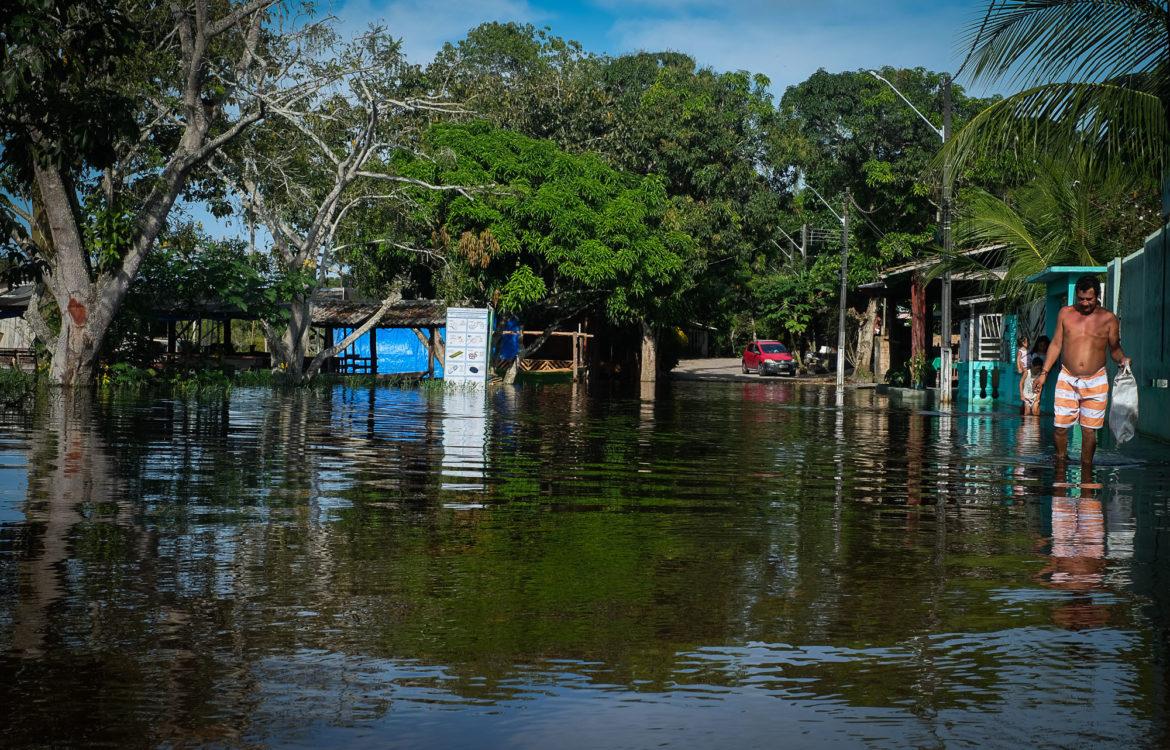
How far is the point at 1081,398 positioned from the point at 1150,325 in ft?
16.8

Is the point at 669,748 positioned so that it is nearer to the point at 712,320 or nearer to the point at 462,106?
the point at 462,106

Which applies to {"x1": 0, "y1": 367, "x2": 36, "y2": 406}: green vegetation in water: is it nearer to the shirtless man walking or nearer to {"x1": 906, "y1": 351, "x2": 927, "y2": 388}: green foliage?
the shirtless man walking

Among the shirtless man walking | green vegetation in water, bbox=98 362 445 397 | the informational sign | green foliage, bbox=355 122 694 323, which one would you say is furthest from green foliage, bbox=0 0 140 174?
green foliage, bbox=355 122 694 323

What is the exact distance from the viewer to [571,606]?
5734 millimetres

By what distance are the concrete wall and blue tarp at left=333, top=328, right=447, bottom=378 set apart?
116ft

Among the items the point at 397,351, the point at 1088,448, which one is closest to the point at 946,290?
the point at 1088,448

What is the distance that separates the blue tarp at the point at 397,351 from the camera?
52.6 metres

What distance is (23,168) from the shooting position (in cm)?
1513

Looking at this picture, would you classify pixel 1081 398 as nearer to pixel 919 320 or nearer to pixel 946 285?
pixel 946 285

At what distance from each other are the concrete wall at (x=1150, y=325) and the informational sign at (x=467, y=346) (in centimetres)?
2214

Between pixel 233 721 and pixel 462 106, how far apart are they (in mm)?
30547

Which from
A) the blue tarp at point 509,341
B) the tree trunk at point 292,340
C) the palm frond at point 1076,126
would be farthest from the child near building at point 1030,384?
the blue tarp at point 509,341

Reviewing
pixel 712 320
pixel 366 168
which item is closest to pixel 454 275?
pixel 366 168

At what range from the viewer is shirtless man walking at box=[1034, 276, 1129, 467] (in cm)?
1345
